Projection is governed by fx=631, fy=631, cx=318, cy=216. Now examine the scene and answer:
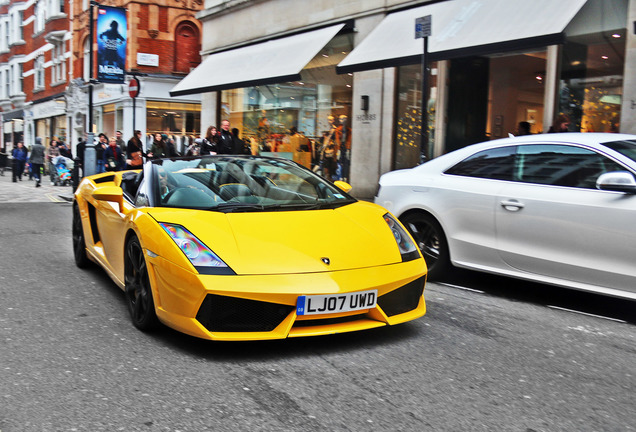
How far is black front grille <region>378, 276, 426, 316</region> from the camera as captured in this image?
392cm

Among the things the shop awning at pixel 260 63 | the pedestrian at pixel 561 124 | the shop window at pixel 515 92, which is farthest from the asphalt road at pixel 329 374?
the shop awning at pixel 260 63

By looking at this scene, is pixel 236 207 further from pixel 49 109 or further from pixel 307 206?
pixel 49 109

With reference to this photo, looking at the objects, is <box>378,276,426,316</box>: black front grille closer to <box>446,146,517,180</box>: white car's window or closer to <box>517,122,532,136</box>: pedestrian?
<box>446,146,517,180</box>: white car's window

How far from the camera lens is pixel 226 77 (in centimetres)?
1830

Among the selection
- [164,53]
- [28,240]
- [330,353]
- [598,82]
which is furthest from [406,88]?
[164,53]

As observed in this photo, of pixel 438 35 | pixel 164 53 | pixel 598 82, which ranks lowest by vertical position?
pixel 598 82

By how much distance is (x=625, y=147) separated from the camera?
5082 millimetres

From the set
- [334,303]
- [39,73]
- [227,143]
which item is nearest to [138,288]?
[334,303]

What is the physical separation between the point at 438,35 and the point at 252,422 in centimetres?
1037

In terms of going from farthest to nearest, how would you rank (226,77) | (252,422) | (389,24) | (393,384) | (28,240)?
(226,77) < (389,24) < (28,240) < (393,384) < (252,422)

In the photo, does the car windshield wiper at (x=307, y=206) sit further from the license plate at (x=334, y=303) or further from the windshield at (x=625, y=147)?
the windshield at (x=625, y=147)

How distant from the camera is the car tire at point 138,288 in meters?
4.12

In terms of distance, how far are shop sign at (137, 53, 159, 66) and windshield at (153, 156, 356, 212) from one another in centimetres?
2742

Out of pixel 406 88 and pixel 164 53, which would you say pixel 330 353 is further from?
pixel 164 53
